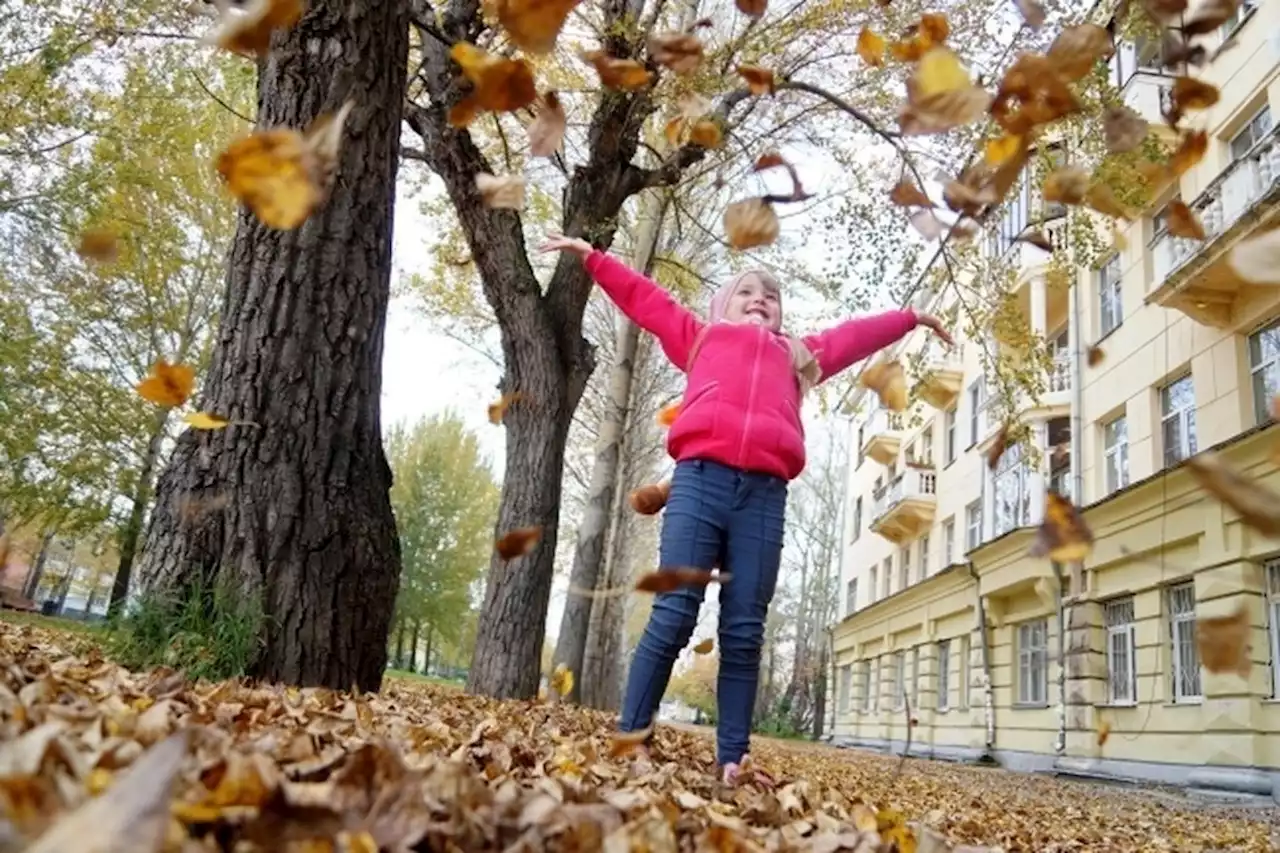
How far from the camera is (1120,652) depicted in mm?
14406

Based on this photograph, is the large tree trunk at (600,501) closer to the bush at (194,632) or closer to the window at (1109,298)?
the bush at (194,632)

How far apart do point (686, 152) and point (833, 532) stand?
3562 cm

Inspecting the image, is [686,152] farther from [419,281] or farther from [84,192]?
[84,192]

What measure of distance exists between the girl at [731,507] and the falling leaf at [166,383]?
1.55 meters

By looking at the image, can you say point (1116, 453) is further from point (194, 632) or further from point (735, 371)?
point (194, 632)

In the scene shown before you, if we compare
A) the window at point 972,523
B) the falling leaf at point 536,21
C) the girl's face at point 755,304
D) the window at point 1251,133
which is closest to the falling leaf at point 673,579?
the girl's face at point 755,304

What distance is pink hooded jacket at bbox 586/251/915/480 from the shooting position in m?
3.29

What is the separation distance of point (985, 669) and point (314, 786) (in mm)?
19400

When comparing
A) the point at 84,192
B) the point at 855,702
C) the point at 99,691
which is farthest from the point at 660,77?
the point at 855,702

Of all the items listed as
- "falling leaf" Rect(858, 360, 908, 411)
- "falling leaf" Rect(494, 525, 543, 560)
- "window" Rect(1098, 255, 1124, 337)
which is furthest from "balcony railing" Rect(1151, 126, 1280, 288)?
"falling leaf" Rect(494, 525, 543, 560)

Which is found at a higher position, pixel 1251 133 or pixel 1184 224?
pixel 1251 133

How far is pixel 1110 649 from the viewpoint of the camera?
14.7 m

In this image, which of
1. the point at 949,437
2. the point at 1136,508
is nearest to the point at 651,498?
the point at 1136,508

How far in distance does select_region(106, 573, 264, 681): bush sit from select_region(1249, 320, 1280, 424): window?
11382mm
